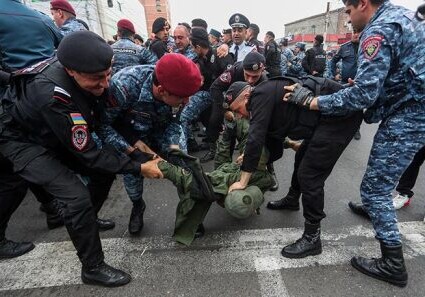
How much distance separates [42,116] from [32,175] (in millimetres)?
374

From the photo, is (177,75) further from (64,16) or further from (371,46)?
(64,16)

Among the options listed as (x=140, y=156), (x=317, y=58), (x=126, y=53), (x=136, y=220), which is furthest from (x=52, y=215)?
(x=317, y=58)

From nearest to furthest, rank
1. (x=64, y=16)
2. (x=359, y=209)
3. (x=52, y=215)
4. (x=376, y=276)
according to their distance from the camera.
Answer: (x=376, y=276) → (x=52, y=215) → (x=359, y=209) → (x=64, y=16)

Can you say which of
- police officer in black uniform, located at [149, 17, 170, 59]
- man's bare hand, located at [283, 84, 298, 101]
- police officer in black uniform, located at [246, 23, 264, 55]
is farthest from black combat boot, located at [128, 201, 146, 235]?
police officer in black uniform, located at [246, 23, 264, 55]

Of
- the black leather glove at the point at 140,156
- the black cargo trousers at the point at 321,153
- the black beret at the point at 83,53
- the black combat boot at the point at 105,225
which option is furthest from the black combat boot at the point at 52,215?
the black cargo trousers at the point at 321,153

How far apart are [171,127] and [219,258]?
45.3 inches

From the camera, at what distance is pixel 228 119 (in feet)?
10.2

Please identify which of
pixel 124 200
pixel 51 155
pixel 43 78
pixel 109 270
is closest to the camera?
pixel 43 78

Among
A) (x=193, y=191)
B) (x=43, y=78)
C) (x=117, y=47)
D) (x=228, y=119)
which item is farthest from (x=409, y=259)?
(x=117, y=47)

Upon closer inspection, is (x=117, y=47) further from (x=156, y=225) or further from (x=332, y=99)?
(x=332, y=99)

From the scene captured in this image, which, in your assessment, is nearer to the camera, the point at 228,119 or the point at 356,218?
the point at 356,218

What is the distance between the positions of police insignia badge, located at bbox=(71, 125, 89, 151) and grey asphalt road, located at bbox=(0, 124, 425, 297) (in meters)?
0.97

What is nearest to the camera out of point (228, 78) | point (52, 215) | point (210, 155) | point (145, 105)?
point (145, 105)

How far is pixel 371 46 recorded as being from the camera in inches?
63.4
